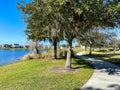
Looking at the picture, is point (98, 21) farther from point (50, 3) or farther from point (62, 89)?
point (62, 89)

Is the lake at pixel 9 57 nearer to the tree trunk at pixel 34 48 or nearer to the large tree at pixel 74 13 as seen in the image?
the tree trunk at pixel 34 48

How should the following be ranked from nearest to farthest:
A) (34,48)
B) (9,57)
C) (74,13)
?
(74,13)
(34,48)
(9,57)

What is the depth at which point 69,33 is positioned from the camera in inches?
583

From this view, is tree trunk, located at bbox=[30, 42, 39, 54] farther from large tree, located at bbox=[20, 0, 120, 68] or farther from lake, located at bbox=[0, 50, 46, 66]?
A: large tree, located at bbox=[20, 0, 120, 68]

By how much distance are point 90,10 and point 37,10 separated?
3669mm

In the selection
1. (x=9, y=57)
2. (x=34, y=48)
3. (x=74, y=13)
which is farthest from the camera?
(x=9, y=57)

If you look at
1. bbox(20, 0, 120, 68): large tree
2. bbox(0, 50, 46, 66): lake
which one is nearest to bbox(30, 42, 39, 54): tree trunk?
bbox(0, 50, 46, 66): lake

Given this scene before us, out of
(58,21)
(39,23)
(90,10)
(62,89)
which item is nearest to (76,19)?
(58,21)

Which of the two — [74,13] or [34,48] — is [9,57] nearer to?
[34,48]

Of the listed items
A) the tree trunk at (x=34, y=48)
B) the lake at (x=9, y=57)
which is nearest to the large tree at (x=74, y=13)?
the tree trunk at (x=34, y=48)

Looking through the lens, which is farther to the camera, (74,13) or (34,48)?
(34,48)

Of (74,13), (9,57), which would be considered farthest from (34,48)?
(74,13)

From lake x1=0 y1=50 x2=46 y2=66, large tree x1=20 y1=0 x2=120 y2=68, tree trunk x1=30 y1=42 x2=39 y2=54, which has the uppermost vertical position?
large tree x1=20 y1=0 x2=120 y2=68

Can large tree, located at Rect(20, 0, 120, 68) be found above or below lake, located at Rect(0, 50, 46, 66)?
above
